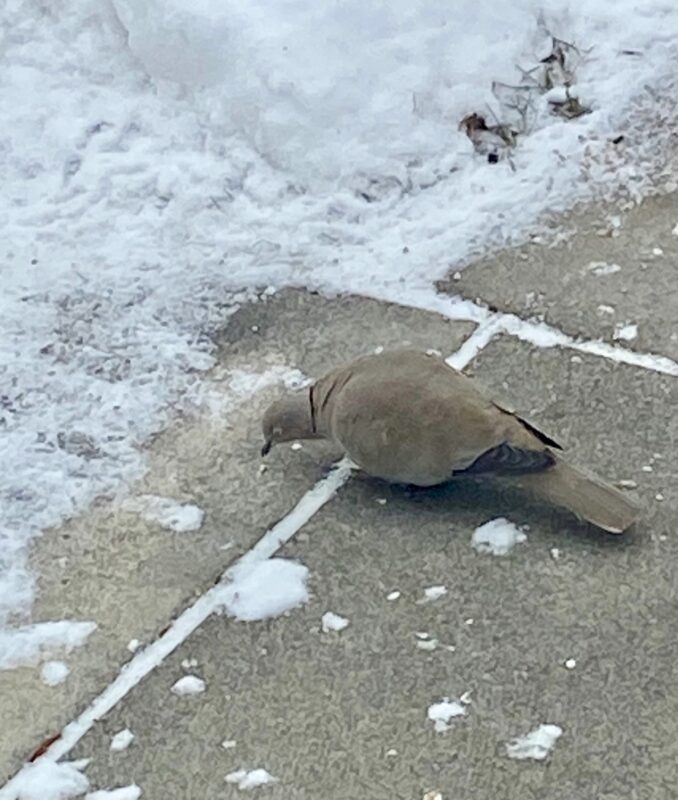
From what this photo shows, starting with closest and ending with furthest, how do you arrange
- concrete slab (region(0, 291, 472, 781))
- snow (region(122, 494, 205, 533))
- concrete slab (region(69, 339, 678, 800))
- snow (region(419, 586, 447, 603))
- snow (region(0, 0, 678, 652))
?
concrete slab (region(69, 339, 678, 800)) → concrete slab (region(0, 291, 472, 781)) → snow (region(419, 586, 447, 603)) → snow (region(122, 494, 205, 533)) → snow (region(0, 0, 678, 652))

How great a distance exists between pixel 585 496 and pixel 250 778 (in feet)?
2.85

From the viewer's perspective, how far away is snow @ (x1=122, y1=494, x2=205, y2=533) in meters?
3.53

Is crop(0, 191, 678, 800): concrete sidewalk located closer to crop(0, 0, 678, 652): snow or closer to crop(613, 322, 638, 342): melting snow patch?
crop(613, 322, 638, 342): melting snow patch

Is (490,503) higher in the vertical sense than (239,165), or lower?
lower

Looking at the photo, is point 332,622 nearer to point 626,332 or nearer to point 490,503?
point 490,503

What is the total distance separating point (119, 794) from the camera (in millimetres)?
2934

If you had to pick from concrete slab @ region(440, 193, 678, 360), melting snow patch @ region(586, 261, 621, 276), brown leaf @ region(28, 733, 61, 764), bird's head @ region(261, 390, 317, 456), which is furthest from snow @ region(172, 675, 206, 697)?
melting snow patch @ region(586, 261, 621, 276)

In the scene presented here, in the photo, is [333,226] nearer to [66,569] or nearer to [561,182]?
[561,182]

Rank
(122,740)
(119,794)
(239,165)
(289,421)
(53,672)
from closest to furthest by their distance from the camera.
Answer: (119,794) < (122,740) < (53,672) < (289,421) < (239,165)

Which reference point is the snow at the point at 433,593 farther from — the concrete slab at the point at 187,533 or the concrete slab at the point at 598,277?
the concrete slab at the point at 598,277

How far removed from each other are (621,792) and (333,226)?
200 centimetres

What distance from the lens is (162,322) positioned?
4.14m

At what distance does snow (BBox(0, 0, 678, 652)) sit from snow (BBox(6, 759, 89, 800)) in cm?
90

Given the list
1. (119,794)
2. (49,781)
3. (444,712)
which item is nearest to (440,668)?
(444,712)
